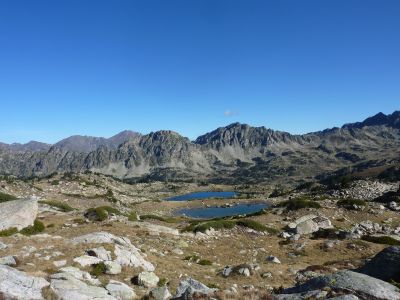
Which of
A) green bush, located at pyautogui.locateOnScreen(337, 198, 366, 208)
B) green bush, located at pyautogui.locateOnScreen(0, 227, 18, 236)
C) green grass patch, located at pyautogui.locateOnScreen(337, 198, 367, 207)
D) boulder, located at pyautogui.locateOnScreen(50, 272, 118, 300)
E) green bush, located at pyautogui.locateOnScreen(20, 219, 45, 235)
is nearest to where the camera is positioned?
boulder, located at pyautogui.locateOnScreen(50, 272, 118, 300)

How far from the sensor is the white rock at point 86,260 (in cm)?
2316

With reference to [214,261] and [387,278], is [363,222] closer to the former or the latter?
[214,261]

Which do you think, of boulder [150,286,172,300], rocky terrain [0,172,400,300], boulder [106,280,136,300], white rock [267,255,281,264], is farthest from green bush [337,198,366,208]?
boulder [106,280,136,300]

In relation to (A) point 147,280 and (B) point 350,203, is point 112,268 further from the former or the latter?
(B) point 350,203

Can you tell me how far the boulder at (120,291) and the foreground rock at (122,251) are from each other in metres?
4.54

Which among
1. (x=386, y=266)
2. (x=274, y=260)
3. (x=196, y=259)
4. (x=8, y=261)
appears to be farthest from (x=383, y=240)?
(x=8, y=261)

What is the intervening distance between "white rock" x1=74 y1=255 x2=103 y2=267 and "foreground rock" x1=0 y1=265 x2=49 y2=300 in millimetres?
5474

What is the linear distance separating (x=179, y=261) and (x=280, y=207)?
151 ft

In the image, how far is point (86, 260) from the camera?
23469mm

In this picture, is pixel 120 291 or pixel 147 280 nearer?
pixel 120 291

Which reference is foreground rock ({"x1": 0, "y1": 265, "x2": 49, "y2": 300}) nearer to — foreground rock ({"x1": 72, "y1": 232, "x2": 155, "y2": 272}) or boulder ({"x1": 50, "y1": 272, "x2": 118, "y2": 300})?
boulder ({"x1": 50, "y1": 272, "x2": 118, "y2": 300})

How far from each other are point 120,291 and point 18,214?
24.0m

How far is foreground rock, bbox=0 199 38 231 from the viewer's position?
3722cm

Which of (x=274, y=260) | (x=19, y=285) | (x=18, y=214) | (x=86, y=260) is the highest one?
(x=18, y=214)
